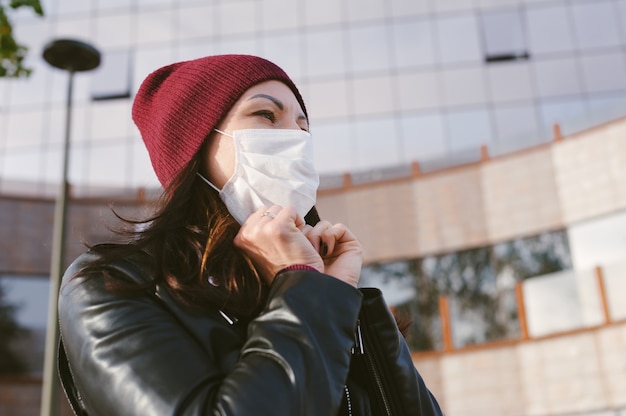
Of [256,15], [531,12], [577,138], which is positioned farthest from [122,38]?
[577,138]

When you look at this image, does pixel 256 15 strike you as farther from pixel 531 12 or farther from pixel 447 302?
pixel 447 302

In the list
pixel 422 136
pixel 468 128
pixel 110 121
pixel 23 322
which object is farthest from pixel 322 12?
pixel 23 322

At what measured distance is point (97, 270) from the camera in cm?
180

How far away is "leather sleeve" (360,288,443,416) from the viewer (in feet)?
6.41

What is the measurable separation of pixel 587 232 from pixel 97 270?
17.3 m

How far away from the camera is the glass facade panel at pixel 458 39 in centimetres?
2375

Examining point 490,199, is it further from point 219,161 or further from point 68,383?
point 68,383

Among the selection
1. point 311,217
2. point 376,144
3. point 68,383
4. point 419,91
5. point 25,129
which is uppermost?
point 25,129

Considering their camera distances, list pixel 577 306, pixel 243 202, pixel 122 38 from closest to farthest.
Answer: pixel 243 202, pixel 577 306, pixel 122 38

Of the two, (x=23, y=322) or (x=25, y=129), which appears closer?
(x=23, y=322)

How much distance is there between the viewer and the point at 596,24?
23.5 m

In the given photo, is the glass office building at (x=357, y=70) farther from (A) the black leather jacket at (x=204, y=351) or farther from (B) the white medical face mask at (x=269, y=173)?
(A) the black leather jacket at (x=204, y=351)

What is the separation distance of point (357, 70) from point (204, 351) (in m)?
22.9

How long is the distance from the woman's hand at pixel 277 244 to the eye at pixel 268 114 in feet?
1.61
